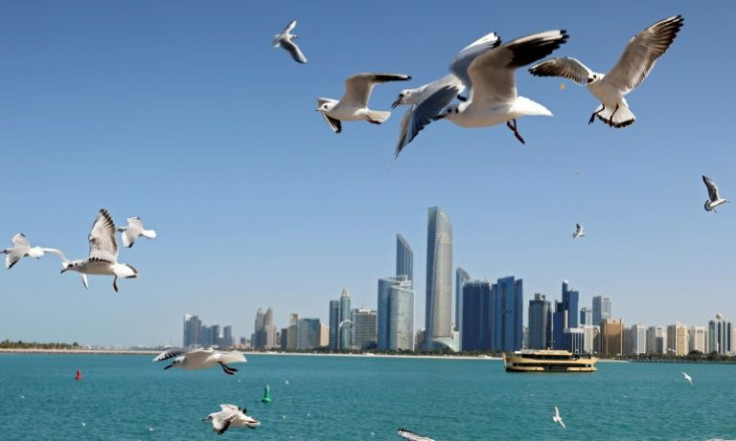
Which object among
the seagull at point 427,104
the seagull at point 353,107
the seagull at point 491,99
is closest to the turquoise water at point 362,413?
the seagull at point 353,107

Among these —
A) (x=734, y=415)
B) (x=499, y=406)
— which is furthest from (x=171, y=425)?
(x=734, y=415)

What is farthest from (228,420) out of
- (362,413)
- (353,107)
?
(362,413)

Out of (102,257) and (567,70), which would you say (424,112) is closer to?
(567,70)

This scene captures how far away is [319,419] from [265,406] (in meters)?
13.2

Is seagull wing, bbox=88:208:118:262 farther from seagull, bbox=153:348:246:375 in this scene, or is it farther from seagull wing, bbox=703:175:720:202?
seagull wing, bbox=703:175:720:202

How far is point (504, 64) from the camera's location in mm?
8500

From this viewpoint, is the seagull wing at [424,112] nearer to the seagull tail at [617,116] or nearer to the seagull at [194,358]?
the seagull tail at [617,116]

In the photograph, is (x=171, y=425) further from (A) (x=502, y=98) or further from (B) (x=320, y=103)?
(A) (x=502, y=98)

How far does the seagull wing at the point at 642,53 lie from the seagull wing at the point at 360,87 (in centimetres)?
288

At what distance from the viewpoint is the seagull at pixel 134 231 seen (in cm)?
1928

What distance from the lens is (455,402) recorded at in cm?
9056

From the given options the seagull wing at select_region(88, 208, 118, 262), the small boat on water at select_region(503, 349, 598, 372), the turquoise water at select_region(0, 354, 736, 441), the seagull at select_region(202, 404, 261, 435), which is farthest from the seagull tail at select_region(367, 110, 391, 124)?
the small boat on water at select_region(503, 349, 598, 372)

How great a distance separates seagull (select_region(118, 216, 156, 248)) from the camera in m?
19.3

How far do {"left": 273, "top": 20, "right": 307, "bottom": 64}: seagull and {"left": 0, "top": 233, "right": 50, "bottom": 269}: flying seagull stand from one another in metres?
6.70
